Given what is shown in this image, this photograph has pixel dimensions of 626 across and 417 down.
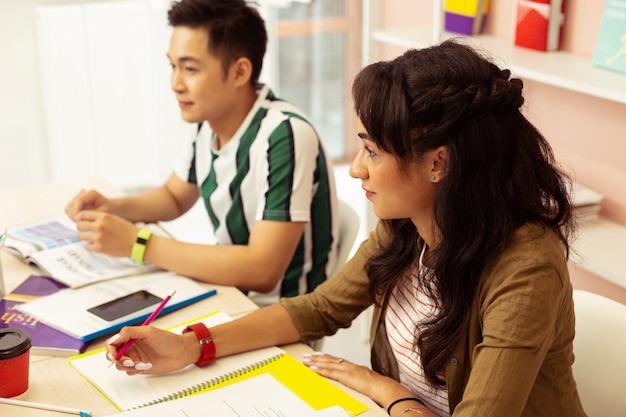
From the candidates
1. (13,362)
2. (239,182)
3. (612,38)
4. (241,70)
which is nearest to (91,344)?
(13,362)

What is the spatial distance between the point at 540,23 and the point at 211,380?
1418 millimetres

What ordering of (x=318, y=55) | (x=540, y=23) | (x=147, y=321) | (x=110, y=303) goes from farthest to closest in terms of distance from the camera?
(x=318, y=55) < (x=540, y=23) < (x=110, y=303) < (x=147, y=321)

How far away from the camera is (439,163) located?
1394 mm

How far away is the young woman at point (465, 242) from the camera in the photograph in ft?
4.35

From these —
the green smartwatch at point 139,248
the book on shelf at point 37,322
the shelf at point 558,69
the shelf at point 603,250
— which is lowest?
the book on shelf at point 37,322

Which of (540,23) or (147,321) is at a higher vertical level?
(540,23)

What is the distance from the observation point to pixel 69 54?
382cm

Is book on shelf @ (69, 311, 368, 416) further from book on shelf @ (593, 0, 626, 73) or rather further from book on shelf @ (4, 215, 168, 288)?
book on shelf @ (593, 0, 626, 73)

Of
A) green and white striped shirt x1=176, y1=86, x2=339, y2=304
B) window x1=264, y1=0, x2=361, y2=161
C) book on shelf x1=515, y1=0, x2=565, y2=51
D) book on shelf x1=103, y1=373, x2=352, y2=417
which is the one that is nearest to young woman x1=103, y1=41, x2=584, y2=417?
book on shelf x1=103, y1=373, x2=352, y2=417

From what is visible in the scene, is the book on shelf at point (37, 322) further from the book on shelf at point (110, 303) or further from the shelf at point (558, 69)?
the shelf at point (558, 69)

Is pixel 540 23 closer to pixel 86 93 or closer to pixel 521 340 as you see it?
pixel 521 340

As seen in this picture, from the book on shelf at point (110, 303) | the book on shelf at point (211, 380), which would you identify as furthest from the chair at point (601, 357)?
the book on shelf at point (110, 303)

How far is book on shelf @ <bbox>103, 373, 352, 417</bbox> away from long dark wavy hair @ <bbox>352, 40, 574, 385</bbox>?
0.84 feet

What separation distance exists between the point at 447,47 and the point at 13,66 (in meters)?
Answer: 2.78
